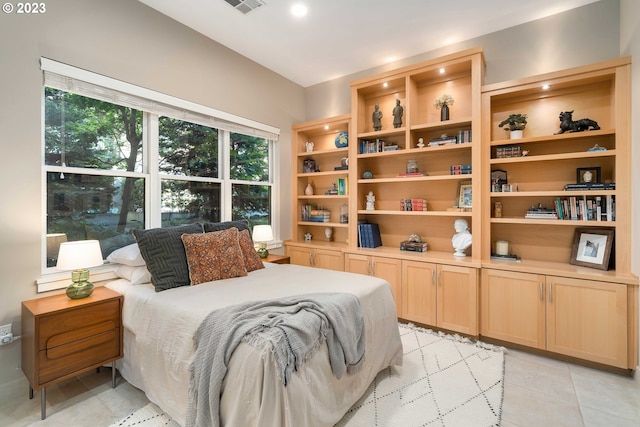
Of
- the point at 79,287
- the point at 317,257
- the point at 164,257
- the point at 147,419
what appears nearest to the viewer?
the point at 147,419

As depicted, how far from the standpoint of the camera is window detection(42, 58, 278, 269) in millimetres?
2248

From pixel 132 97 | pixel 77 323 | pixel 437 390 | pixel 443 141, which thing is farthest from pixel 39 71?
pixel 437 390

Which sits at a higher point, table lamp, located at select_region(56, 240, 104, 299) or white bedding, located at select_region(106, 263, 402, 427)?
table lamp, located at select_region(56, 240, 104, 299)

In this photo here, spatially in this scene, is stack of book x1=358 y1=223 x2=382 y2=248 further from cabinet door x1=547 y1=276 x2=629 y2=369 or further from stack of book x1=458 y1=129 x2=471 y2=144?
cabinet door x1=547 y1=276 x2=629 y2=369

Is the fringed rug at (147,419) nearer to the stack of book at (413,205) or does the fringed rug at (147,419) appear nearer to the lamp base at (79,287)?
the lamp base at (79,287)

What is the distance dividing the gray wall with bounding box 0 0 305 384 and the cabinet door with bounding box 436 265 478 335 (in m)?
3.15

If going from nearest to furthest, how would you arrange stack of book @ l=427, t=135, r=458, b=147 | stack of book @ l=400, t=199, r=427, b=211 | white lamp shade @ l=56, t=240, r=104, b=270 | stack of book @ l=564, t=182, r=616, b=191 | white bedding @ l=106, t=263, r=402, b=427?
white bedding @ l=106, t=263, r=402, b=427, white lamp shade @ l=56, t=240, r=104, b=270, stack of book @ l=564, t=182, r=616, b=191, stack of book @ l=427, t=135, r=458, b=147, stack of book @ l=400, t=199, r=427, b=211

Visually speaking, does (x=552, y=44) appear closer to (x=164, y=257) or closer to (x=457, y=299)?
(x=457, y=299)

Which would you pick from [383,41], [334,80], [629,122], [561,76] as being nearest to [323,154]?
[334,80]

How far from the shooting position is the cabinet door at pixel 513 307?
8.29 ft

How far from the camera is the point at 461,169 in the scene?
10.1ft

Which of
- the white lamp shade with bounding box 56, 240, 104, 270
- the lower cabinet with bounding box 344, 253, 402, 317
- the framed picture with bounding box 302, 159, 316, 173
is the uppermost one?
the framed picture with bounding box 302, 159, 316, 173

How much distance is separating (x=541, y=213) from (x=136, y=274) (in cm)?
357

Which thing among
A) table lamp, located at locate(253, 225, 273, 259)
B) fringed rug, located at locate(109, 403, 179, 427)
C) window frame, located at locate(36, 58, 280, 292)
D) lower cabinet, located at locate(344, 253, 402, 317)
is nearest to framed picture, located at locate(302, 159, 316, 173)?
window frame, located at locate(36, 58, 280, 292)
